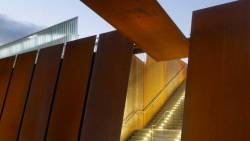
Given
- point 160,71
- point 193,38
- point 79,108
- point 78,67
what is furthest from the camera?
point 160,71

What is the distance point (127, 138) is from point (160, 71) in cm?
341

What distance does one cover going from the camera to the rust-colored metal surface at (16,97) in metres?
10.2

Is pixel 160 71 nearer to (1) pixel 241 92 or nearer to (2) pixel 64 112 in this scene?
(2) pixel 64 112

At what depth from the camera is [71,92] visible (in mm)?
8703

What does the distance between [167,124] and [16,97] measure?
4.83 meters

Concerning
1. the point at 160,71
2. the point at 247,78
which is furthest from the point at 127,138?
the point at 247,78

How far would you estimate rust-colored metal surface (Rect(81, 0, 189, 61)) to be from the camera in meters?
5.57

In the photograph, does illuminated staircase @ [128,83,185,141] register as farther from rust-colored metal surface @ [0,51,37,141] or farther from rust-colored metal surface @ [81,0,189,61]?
rust-colored metal surface @ [0,51,37,141]

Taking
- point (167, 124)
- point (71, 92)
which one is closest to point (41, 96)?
point (71, 92)

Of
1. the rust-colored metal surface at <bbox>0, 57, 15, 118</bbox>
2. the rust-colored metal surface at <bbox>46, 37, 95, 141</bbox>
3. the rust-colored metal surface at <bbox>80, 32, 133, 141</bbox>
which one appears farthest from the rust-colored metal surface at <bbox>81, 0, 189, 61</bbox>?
the rust-colored metal surface at <bbox>0, 57, 15, 118</bbox>

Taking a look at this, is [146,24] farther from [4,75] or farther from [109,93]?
[4,75]

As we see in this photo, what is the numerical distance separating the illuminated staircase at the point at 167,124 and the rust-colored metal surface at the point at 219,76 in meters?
3.42

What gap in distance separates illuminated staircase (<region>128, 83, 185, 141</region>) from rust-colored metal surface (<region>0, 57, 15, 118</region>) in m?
4.53

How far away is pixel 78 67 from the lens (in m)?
8.86
